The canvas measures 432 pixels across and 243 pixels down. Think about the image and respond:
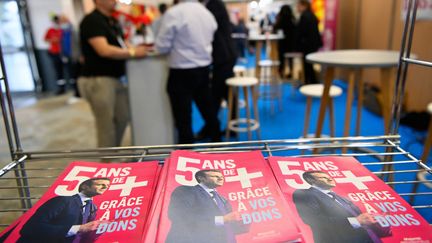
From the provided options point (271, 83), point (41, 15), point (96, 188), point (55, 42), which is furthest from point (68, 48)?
point (96, 188)

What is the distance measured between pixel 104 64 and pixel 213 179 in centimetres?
211

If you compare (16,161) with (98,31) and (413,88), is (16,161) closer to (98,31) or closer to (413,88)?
(98,31)

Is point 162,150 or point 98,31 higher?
point 98,31

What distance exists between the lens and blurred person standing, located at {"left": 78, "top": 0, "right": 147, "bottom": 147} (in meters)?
2.34

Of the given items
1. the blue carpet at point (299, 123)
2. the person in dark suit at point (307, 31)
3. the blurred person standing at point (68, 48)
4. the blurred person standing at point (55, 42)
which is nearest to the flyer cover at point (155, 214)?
the blue carpet at point (299, 123)

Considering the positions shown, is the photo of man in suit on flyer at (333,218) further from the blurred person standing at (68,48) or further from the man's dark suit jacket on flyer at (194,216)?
the blurred person standing at (68,48)

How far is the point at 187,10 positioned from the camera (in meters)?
2.44

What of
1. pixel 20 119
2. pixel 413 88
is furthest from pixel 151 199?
pixel 20 119

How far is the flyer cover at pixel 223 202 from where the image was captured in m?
0.50

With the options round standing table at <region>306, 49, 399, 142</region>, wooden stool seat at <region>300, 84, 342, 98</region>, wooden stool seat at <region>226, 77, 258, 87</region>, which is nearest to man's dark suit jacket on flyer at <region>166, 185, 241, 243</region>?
round standing table at <region>306, 49, 399, 142</region>

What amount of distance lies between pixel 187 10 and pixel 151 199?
209 centimetres

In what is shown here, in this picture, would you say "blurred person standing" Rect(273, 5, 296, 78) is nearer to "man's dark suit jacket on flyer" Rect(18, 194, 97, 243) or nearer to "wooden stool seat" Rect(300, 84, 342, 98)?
"wooden stool seat" Rect(300, 84, 342, 98)

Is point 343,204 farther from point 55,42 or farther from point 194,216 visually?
point 55,42

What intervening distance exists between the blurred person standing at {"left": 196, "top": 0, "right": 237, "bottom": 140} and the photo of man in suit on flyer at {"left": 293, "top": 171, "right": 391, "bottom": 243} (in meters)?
2.49
